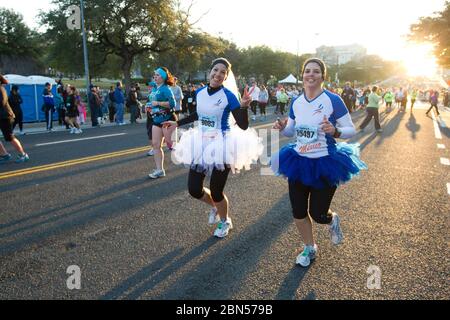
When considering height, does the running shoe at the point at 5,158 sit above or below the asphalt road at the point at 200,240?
above

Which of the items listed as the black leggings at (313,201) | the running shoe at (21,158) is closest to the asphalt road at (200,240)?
the black leggings at (313,201)

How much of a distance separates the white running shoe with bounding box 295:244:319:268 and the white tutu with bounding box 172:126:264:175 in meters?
1.19

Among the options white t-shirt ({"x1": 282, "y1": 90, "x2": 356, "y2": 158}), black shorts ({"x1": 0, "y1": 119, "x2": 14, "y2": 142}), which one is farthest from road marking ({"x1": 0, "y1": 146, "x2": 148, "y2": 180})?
white t-shirt ({"x1": 282, "y1": 90, "x2": 356, "y2": 158})

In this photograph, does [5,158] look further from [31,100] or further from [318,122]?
[31,100]

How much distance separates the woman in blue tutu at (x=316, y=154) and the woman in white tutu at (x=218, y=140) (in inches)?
25.0

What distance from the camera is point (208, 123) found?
4.31m

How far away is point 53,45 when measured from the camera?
3253 cm

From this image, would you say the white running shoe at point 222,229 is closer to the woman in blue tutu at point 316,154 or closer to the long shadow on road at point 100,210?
the woman in blue tutu at point 316,154

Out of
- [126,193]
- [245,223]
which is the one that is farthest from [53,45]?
[245,223]

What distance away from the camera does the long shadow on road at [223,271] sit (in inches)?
126

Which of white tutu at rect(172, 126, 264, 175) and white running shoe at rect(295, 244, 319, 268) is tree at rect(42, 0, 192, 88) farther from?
white running shoe at rect(295, 244, 319, 268)

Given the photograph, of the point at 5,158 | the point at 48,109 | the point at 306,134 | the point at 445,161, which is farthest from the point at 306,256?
the point at 48,109

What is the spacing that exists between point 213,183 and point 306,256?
130 centimetres
